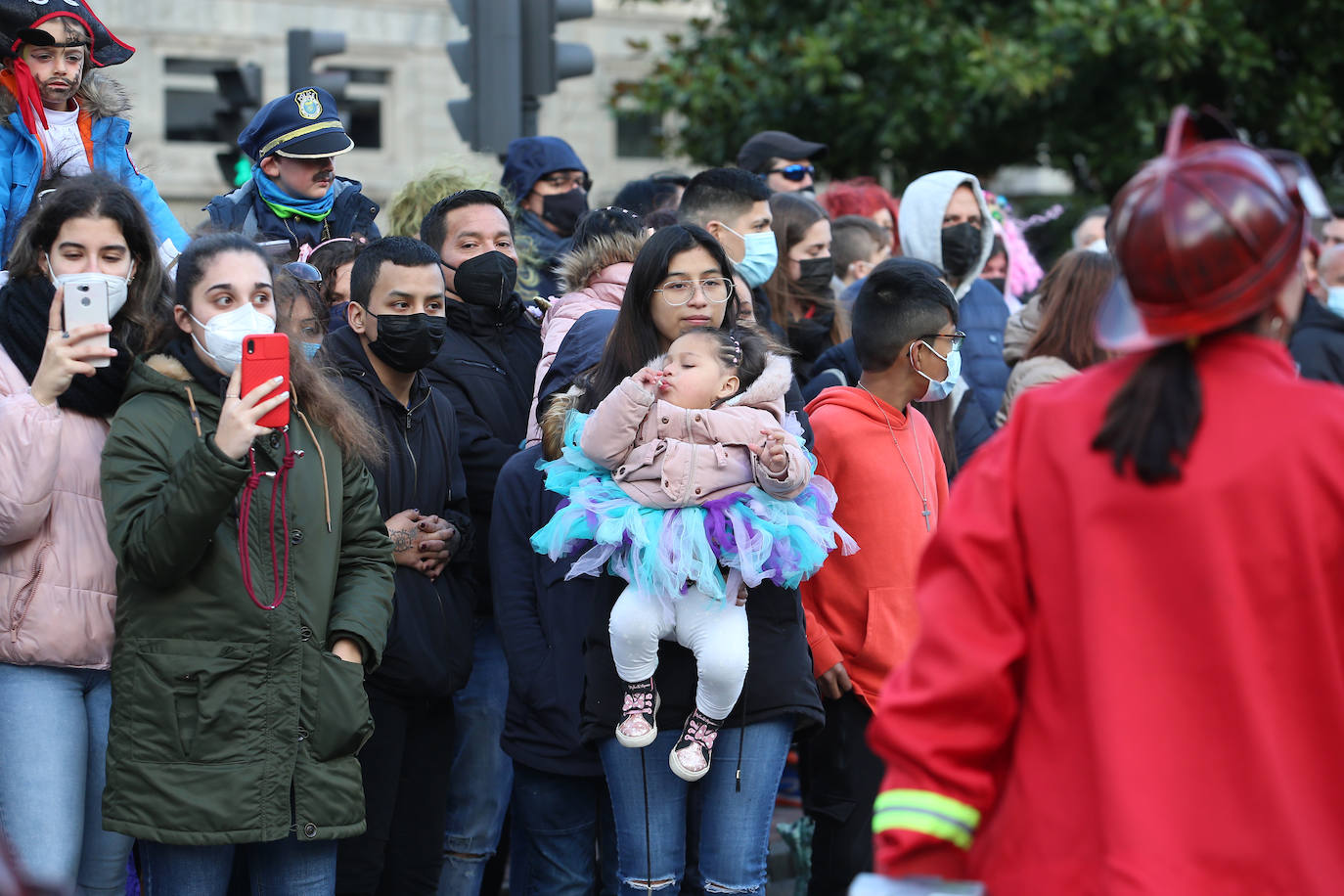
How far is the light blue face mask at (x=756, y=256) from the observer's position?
6.02 metres

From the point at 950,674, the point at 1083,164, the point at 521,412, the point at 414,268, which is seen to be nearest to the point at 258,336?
the point at 414,268

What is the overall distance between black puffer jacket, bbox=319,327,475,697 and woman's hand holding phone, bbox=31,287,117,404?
0.81m

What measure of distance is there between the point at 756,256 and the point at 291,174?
1777mm

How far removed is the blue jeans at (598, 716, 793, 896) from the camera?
170 inches

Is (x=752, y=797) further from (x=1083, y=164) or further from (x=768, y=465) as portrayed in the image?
(x=1083, y=164)

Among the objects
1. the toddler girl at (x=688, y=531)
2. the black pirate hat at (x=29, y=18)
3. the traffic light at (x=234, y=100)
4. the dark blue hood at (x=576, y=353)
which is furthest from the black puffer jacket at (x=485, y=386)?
the traffic light at (x=234, y=100)

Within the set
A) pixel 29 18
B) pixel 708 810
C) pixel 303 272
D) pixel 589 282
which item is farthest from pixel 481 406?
pixel 29 18

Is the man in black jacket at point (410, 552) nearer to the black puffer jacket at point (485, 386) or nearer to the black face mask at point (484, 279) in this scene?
the black puffer jacket at point (485, 386)

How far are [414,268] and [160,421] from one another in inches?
43.2

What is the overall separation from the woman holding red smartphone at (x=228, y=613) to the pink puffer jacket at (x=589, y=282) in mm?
1169

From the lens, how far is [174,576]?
392 cm

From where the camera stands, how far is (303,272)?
5516 mm

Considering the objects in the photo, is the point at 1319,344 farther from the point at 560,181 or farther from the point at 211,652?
the point at 211,652

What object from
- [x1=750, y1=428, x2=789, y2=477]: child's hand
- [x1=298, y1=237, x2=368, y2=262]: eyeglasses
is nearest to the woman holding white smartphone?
[x1=298, y1=237, x2=368, y2=262]: eyeglasses
